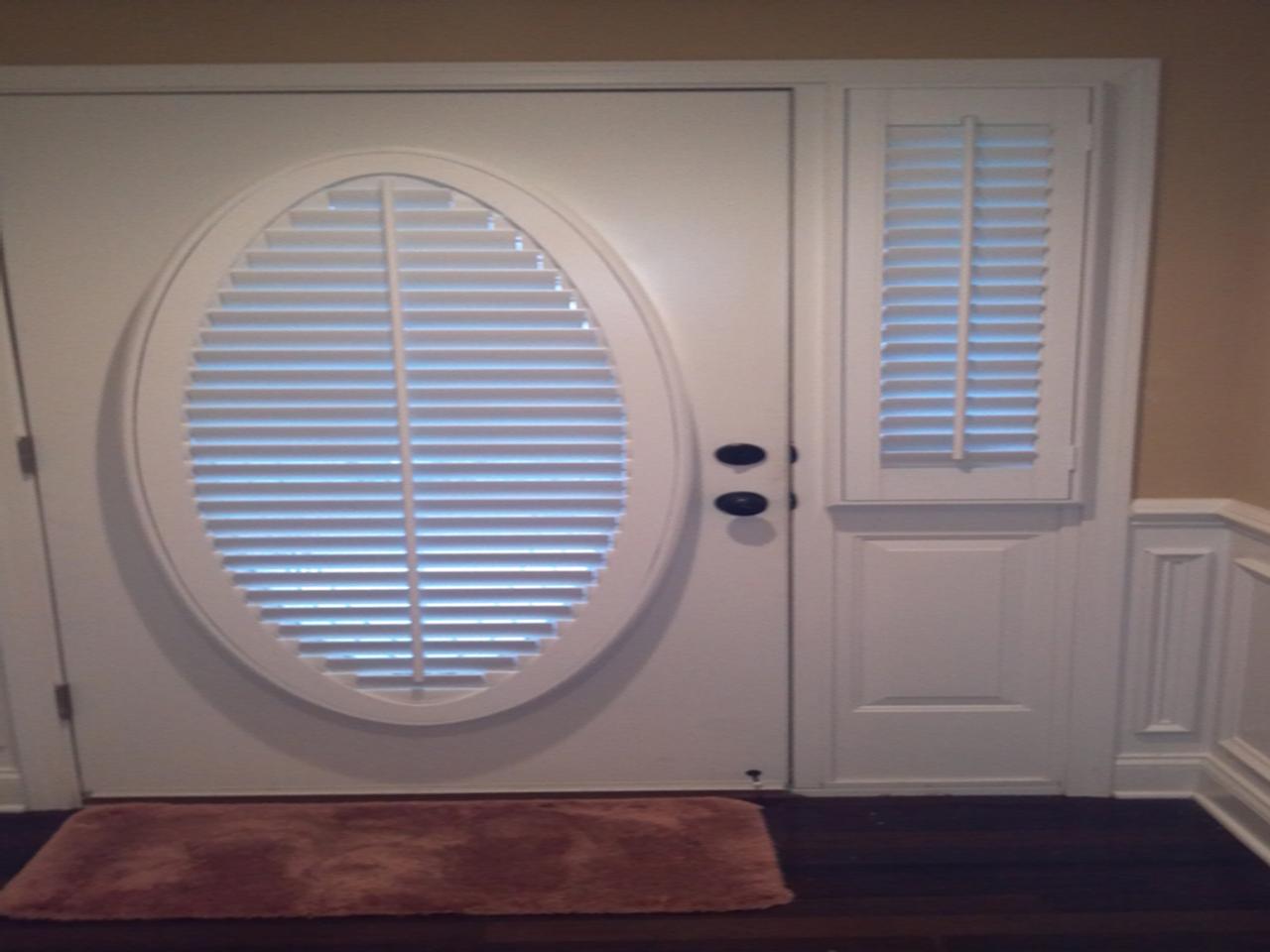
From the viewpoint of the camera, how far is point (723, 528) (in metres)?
1.94

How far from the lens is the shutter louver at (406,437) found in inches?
69.9

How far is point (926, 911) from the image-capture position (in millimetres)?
1673

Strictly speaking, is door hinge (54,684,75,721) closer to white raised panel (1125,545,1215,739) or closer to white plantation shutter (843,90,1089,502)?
white plantation shutter (843,90,1089,502)

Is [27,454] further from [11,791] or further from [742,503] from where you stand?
[742,503]

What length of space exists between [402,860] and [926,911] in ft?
3.76

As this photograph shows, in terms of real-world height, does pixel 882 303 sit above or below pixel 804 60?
below

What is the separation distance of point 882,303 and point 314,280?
1.27 meters

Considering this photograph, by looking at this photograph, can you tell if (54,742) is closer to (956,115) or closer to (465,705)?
(465,705)

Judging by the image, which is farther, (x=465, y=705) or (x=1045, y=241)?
(x=465, y=705)

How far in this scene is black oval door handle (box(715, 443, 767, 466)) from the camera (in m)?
1.89

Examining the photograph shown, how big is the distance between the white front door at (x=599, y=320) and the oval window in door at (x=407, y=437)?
6 centimetres

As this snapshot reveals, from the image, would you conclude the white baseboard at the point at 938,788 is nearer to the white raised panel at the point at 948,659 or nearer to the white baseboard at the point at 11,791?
the white raised panel at the point at 948,659

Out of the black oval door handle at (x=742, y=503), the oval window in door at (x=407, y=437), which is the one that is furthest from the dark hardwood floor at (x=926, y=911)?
the black oval door handle at (x=742, y=503)

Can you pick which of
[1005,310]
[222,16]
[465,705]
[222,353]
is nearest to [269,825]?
[465,705]
